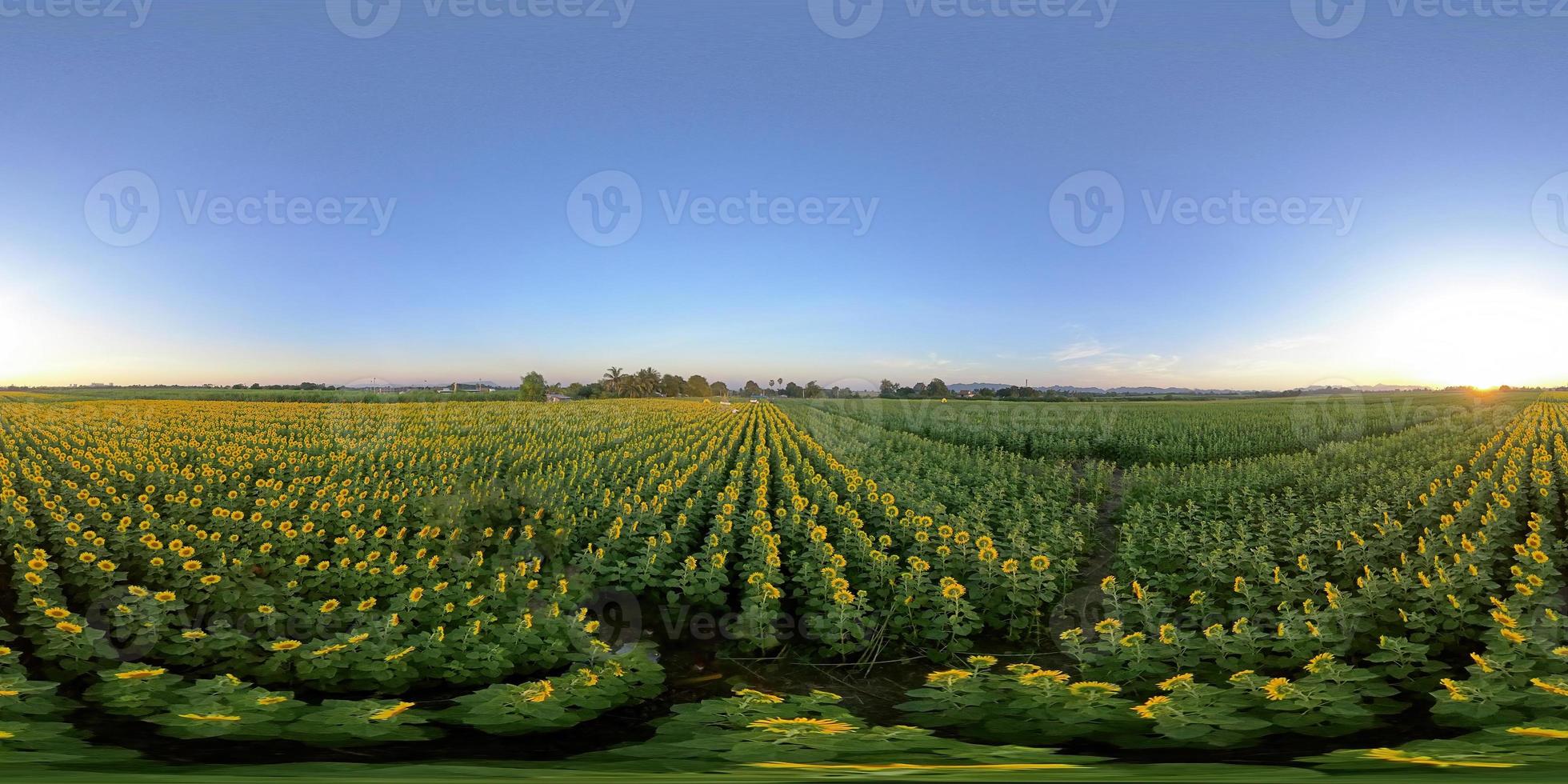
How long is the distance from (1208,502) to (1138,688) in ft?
24.9

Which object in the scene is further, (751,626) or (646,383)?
(646,383)

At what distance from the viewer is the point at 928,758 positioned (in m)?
1.70

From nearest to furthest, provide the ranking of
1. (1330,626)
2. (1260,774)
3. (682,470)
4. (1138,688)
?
1. (1260,774)
2. (1138,688)
3. (1330,626)
4. (682,470)

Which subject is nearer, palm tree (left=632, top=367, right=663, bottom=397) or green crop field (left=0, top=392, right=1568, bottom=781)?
green crop field (left=0, top=392, right=1568, bottom=781)

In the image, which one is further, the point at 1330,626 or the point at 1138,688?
the point at 1330,626

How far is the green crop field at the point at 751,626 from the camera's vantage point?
211cm

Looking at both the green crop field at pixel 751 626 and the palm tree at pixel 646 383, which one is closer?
the green crop field at pixel 751 626

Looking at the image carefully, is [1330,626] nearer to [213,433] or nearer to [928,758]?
[928,758]

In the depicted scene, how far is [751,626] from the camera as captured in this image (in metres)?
4.16

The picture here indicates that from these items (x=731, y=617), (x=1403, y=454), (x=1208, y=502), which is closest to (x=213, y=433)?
(x=731, y=617)

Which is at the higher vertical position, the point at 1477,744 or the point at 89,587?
the point at 1477,744

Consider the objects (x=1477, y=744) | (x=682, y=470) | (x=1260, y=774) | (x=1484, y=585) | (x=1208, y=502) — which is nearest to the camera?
(x=1260, y=774)

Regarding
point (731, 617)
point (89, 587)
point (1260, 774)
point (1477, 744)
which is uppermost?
point (1260, 774)

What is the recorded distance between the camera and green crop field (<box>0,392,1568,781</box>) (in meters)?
2.11
